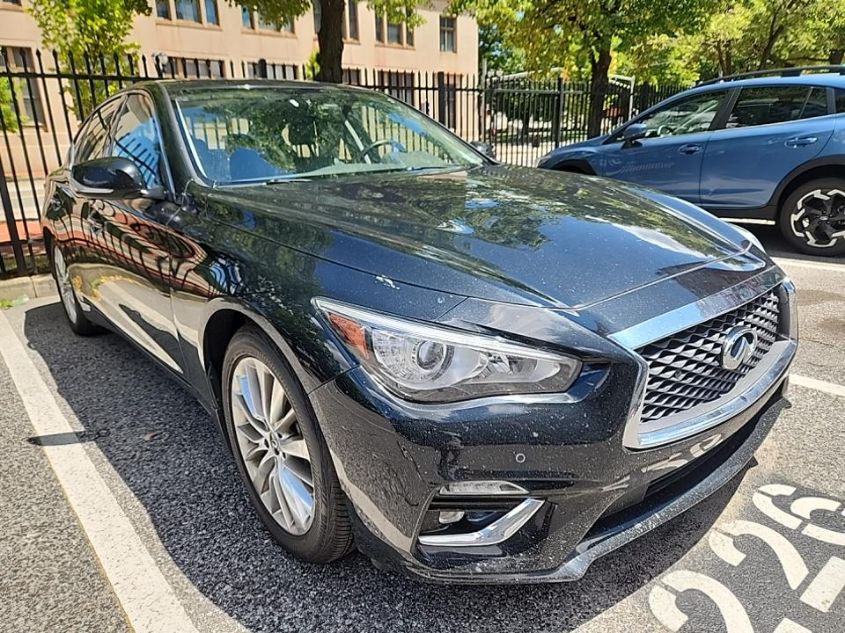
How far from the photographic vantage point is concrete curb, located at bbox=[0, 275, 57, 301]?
5816 millimetres

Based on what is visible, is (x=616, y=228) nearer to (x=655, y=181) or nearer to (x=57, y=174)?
(x=57, y=174)

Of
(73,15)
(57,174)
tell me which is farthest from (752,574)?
(73,15)

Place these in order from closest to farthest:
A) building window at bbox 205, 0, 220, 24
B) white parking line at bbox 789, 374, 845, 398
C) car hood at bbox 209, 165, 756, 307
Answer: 1. car hood at bbox 209, 165, 756, 307
2. white parking line at bbox 789, 374, 845, 398
3. building window at bbox 205, 0, 220, 24

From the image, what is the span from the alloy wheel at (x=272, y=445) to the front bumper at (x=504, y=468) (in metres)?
0.27

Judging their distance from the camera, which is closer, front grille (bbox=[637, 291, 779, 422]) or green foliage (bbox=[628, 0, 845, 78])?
front grille (bbox=[637, 291, 779, 422])

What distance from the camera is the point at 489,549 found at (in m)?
1.72

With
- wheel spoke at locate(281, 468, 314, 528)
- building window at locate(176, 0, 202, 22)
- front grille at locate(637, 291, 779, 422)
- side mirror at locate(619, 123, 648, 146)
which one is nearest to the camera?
front grille at locate(637, 291, 779, 422)

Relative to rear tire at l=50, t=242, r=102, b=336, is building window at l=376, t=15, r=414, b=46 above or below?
above

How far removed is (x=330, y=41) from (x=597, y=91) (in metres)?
6.74

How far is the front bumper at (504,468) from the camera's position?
5.35ft

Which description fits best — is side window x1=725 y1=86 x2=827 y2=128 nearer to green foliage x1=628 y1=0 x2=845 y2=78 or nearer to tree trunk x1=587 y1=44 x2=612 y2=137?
tree trunk x1=587 y1=44 x2=612 y2=137

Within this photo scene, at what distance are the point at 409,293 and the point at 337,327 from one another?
0.74ft

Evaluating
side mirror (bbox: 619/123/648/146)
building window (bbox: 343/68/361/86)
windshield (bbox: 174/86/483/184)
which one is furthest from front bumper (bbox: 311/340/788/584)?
side mirror (bbox: 619/123/648/146)

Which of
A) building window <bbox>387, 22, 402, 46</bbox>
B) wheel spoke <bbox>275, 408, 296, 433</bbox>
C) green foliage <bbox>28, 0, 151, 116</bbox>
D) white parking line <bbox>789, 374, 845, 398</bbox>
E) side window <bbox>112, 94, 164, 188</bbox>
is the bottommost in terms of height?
white parking line <bbox>789, 374, 845, 398</bbox>
